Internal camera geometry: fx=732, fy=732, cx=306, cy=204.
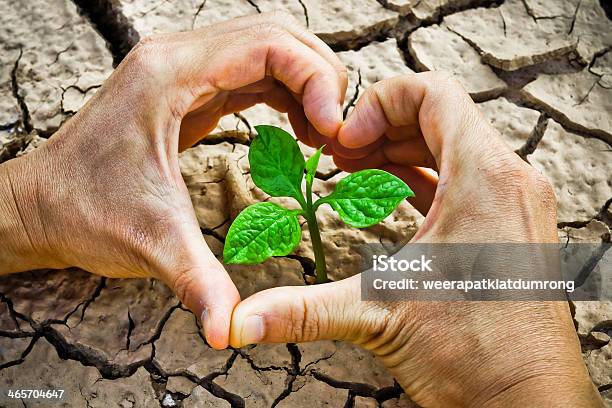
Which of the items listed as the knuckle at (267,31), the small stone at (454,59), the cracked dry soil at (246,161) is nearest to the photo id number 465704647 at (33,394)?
the cracked dry soil at (246,161)

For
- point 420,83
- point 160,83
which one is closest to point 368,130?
point 420,83

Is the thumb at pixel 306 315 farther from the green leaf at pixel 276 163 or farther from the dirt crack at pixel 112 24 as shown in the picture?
the dirt crack at pixel 112 24

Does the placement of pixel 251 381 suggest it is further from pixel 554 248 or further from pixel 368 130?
pixel 554 248

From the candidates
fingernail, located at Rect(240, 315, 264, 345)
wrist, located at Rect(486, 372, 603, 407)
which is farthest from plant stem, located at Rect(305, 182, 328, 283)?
wrist, located at Rect(486, 372, 603, 407)

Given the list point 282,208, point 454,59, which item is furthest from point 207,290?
point 454,59

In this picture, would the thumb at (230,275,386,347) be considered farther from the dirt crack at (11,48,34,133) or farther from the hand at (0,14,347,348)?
the dirt crack at (11,48,34,133)

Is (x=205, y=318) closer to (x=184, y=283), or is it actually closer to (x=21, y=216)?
(x=184, y=283)

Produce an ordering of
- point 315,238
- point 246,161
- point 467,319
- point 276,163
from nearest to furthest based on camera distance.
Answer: point 467,319 → point 276,163 → point 315,238 → point 246,161
